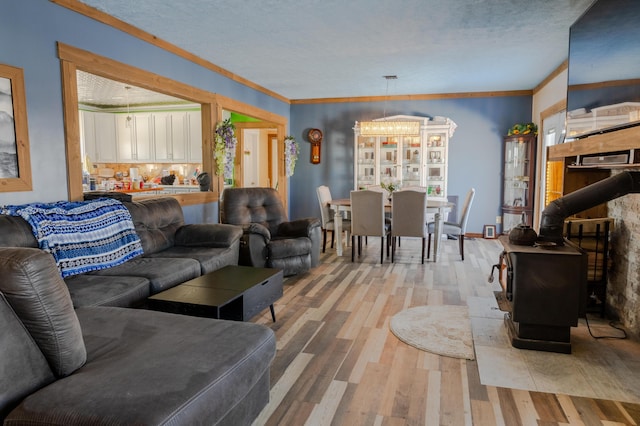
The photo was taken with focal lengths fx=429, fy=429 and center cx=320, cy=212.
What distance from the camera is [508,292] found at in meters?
3.02

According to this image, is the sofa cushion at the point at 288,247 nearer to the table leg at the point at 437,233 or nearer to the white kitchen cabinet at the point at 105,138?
the table leg at the point at 437,233

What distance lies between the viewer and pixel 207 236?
13.2ft

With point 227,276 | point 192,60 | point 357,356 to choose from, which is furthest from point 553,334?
point 192,60

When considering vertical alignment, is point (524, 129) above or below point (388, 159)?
above

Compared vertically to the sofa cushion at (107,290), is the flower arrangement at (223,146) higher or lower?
higher

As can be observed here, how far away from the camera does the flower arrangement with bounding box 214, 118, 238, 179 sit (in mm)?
5312

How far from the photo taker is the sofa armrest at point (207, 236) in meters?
4.00

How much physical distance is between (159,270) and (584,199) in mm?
3014

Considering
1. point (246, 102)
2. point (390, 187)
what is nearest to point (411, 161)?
point (390, 187)

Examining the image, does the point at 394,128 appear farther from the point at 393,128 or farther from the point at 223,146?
the point at 223,146

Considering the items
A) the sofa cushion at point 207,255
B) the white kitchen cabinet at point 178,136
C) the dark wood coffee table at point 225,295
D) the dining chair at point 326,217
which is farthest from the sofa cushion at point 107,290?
the white kitchen cabinet at point 178,136

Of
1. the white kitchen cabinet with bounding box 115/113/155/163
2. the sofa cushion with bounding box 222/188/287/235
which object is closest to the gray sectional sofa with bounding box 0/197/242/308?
the sofa cushion with bounding box 222/188/287/235

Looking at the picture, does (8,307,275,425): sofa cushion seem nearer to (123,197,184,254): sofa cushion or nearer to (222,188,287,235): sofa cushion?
(123,197,184,254): sofa cushion

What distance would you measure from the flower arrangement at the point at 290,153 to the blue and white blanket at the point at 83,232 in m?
4.33
